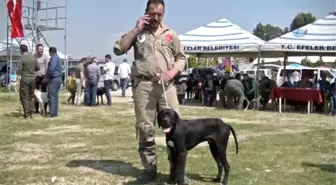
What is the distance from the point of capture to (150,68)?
5.20 m

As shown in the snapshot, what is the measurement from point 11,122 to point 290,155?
681cm

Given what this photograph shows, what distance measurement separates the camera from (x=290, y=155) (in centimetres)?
731

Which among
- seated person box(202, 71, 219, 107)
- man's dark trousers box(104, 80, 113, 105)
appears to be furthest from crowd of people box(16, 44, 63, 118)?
seated person box(202, 71, 219, 107)

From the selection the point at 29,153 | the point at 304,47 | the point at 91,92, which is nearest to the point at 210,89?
the point at 304,47

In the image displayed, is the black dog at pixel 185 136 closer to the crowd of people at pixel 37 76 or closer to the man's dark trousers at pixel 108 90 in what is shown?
the crowd of people at pixel 37 76

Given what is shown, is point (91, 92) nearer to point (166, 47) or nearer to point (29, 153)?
point (29, 153)

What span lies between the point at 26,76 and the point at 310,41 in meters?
9.45

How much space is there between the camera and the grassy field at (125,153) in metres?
5.72

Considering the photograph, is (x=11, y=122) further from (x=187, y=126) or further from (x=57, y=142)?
(x=187, y=126)

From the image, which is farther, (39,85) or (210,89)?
(210,89)

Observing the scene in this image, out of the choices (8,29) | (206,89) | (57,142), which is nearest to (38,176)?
(57,142)

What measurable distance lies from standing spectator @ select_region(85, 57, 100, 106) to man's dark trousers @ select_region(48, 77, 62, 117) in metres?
3.60

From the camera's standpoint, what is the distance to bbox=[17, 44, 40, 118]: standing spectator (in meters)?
11.7

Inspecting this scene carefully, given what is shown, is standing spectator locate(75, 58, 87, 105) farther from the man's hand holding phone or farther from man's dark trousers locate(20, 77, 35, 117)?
the man's hand holding phone
